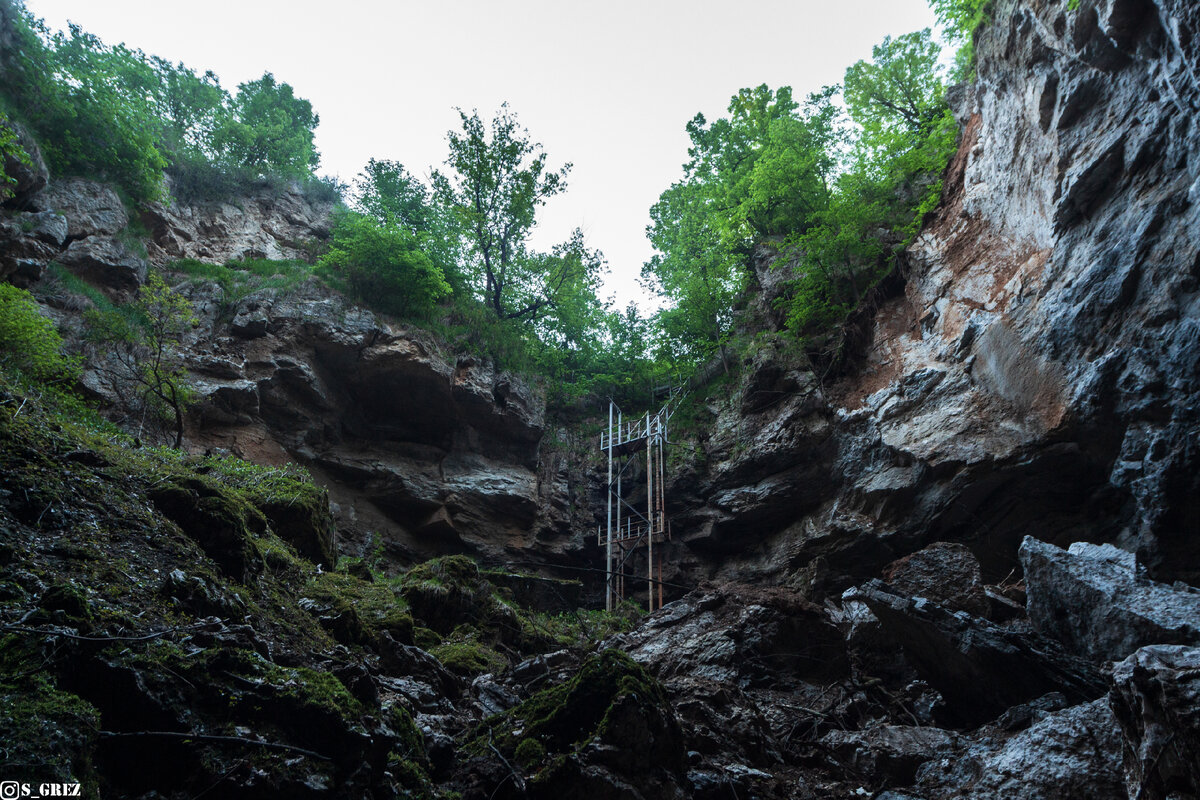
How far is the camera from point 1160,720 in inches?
134

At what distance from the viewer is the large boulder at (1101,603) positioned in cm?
518

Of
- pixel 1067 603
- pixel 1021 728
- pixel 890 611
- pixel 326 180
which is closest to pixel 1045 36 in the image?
pixel 1067 603

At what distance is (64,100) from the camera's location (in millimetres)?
14297

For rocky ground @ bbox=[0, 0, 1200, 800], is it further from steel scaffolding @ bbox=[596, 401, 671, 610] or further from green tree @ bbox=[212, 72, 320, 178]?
green tree @ bbox=[212, 72, 320, 178]

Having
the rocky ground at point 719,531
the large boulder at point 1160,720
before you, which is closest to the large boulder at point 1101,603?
the rocky ground at point 719,531

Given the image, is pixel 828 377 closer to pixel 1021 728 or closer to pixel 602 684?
pixel 1021 728

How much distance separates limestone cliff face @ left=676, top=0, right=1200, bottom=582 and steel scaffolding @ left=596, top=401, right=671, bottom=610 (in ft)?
7.17

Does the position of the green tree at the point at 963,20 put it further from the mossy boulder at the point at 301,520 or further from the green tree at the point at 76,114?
the green tree at the point at 76,114

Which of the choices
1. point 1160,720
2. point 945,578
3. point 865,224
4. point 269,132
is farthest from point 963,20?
point 269,132

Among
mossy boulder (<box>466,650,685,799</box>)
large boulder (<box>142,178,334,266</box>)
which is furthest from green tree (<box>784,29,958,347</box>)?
large boulder (<box>142,178,334,266</box>)

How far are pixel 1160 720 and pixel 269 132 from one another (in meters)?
26.3

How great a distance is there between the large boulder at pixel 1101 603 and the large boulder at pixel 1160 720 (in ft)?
6.25

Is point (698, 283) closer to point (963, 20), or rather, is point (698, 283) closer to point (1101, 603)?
point (963, 20)

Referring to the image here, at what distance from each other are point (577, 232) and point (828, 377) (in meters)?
11.3
